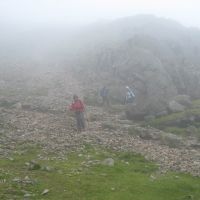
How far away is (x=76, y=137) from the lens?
43.8 metres

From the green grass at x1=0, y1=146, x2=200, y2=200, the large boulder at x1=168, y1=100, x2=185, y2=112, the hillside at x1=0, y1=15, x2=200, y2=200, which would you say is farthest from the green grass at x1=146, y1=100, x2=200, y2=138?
the green grass at x1=0, y1=146, x2=200, y2=200

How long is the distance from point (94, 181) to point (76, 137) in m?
15.2

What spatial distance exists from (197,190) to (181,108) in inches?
1254

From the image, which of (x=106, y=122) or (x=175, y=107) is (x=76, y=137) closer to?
(x=106, y=122)

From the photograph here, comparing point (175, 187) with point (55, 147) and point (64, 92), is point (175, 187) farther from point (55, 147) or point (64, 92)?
point (64, 92)

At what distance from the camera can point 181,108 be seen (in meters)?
59.8

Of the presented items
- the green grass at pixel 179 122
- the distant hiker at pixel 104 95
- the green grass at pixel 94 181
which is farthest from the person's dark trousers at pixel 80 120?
the distant hiker at pixel 104 95

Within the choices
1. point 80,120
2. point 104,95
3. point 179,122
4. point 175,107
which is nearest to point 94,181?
point 80,120

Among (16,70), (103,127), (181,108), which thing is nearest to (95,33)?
(16,70)

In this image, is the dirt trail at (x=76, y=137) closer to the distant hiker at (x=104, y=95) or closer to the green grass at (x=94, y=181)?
the green grass at (x=94, y=181)

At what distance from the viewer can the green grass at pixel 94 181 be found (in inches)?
1026

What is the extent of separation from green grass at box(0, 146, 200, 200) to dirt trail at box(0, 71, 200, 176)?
2.11 meters

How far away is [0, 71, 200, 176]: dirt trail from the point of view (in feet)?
122

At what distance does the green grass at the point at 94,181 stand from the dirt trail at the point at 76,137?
211cm
